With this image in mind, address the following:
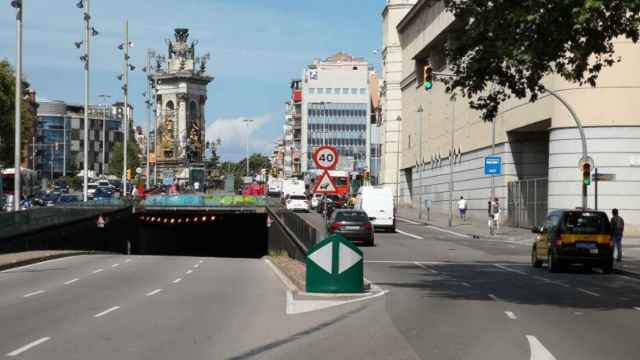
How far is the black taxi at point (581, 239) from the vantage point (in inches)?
1201

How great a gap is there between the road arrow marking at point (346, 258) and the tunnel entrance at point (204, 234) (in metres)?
51.2

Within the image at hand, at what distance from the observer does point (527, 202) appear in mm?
60781

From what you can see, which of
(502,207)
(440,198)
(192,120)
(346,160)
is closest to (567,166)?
(502,207)

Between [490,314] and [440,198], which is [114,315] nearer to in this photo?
[490,314]

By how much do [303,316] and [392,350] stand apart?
4.42 metres

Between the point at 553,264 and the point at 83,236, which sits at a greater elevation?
the point at 553,264

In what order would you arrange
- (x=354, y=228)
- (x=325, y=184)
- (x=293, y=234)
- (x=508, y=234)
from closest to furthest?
(x=325, y=184) < (x=293, y=234) < (x=354, y=228) < (x=508, y=234)

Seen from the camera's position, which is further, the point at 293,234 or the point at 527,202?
the point at 527,202

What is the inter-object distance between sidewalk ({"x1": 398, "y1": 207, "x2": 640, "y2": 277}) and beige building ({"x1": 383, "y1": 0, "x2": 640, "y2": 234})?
1408 mm

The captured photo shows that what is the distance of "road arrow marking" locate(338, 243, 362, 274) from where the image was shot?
2042cm

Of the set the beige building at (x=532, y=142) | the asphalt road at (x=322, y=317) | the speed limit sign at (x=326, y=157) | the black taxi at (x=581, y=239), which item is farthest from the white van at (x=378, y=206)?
the speed limit sign at (x=326, y=157)

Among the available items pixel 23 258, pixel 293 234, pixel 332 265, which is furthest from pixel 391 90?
pixel 332 265

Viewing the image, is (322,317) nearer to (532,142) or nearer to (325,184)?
(325,184)

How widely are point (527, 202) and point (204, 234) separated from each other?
Answer: 30615 millimetres
